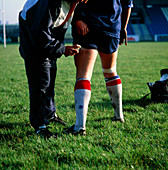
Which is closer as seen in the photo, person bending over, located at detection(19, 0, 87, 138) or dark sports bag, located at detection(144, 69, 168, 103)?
person bending over, located at detection(19, 0, 87, 138)

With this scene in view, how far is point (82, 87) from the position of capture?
6.30 ft

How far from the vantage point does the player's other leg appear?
6.22 ft

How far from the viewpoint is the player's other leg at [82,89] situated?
1895 millimetres

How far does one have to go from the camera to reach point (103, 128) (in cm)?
205

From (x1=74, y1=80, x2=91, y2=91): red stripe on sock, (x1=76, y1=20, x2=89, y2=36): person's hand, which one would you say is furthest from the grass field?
(x1=76, y1=20, x2=89, y2=36): person's hand

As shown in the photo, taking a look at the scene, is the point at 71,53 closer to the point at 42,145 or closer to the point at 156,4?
the point at 42,145

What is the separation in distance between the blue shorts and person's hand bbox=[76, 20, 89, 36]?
3cm

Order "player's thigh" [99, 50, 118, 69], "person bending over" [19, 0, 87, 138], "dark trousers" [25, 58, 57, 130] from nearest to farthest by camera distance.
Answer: "person bending over" [19, 0, 87, 138], "dark trousers" [25, 58, 57, 130], "player's thigh" [99, 50, 118, 69]

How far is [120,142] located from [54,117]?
0.79 m

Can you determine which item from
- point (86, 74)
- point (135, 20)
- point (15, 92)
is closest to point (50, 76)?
point (86, 74)

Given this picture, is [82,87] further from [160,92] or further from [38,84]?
[160,92]

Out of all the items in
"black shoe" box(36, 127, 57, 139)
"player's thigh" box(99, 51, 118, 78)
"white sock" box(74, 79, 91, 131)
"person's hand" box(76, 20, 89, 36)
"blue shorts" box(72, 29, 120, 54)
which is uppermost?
"person's hand" box(76, 20, 89, 36)

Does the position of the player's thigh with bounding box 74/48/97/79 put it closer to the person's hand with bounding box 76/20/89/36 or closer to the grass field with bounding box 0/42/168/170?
the person's hand with bounding box 76/20/89/36

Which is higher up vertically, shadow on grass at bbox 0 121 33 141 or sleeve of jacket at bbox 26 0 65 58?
sleeve of jacket at bbox 26 0 65 58
